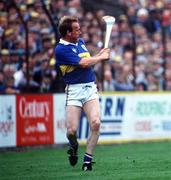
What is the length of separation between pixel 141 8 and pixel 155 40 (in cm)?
185

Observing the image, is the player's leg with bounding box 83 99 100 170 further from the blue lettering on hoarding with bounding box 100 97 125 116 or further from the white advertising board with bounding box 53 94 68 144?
the blue lettering on hoarding with bounding box 100 97 125 116

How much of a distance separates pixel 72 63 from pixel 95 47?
789cm

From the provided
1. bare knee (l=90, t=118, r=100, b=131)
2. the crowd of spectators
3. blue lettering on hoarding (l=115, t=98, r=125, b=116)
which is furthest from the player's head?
blue lettering on hoarding (l=115, t=98, r=125, b=116)

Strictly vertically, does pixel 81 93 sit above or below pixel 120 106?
above

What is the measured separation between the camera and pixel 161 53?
71.1 ft

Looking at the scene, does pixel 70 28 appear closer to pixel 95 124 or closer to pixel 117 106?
pixel 95 124

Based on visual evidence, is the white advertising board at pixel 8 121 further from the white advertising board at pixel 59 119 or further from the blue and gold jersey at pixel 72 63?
the blue and gold jersey at pixel 72 63

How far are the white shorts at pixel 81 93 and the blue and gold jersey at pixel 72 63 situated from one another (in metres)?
0.08

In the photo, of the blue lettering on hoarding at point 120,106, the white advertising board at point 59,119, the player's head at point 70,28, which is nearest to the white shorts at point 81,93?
the player's head at point 70,28

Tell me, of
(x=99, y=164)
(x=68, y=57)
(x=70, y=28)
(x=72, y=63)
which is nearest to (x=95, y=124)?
(x=72, y=63)

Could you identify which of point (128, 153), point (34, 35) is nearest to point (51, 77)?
point (34, 35)

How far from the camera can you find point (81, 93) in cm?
1208

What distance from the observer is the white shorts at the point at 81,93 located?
39.7 ft

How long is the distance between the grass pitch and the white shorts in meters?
1.10
